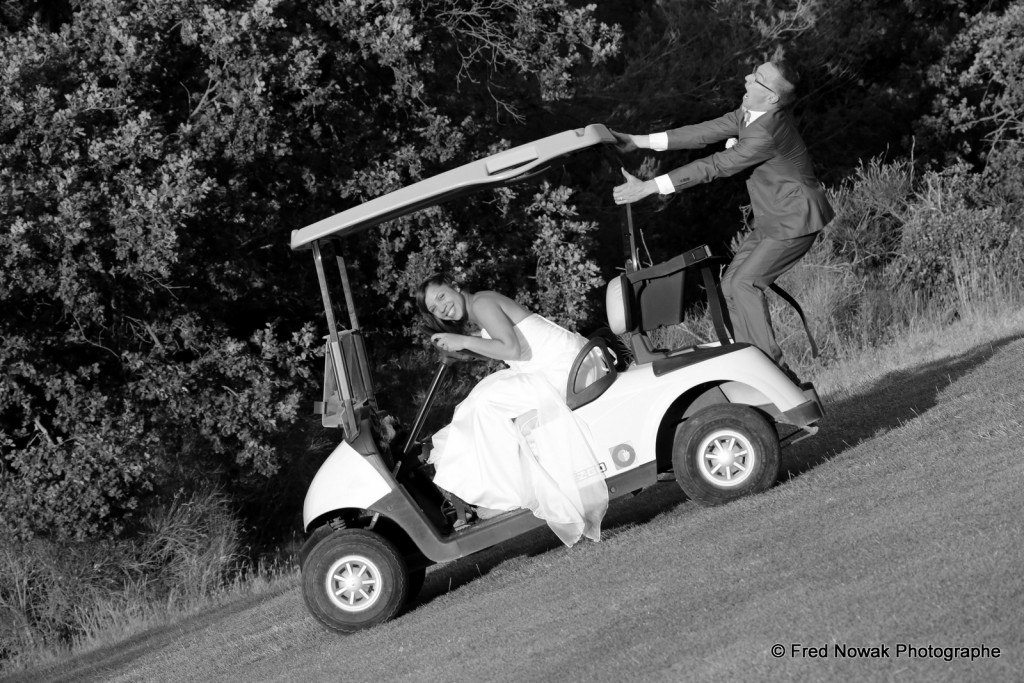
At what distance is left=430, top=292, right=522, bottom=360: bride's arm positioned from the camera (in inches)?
269

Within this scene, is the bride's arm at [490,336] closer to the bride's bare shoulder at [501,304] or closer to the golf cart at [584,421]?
the bride's bare shoulder at [501,304]

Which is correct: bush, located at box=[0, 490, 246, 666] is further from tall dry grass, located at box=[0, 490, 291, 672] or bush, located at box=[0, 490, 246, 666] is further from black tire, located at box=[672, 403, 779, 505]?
black tire, located at box=[672, 403, 779, 505]

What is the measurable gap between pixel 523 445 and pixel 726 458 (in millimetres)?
1067

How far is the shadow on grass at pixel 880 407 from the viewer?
26.2 ft

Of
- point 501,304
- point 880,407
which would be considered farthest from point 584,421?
point 880,407

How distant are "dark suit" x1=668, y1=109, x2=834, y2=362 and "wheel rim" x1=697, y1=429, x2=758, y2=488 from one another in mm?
739

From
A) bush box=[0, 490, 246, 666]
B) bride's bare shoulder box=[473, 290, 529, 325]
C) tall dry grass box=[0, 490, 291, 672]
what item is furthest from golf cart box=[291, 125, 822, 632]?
bush box=[0, 490, 246, 666]

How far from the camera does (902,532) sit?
5.52 m

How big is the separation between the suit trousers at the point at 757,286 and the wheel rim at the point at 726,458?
2.51ft

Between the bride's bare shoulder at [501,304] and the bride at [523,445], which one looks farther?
the bride's bare shoulder at [501,304]

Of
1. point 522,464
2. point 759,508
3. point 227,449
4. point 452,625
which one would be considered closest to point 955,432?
point 759,508

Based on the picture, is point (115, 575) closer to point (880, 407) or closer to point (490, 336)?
point (490, 336)

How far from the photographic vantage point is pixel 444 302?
7039mm

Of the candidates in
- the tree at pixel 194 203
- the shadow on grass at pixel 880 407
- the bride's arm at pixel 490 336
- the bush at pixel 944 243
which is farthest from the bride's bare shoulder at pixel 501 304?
the bush at pixel 944 243
